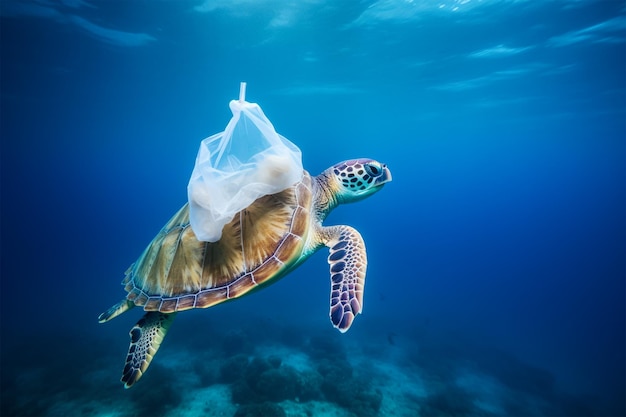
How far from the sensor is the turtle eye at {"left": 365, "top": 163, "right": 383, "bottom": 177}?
352 centimetres

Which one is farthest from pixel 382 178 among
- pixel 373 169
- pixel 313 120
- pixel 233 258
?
pixel 313 120

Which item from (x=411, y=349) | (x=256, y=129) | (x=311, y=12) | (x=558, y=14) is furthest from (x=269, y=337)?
(x=558, y=14)

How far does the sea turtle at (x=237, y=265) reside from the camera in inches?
102

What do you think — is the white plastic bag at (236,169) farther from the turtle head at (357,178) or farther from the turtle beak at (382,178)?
the turtle beak at (382,178)

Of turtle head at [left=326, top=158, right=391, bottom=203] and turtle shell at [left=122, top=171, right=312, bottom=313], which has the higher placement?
turtle head at [left=326, top=158, right=391, bottom=203]

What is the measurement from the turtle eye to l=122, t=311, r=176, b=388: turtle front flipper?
2.91m

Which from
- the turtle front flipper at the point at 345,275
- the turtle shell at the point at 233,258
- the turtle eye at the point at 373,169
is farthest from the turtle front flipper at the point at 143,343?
the turtle eye at the point at 373,169

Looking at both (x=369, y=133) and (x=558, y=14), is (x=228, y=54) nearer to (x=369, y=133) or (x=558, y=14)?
(x=558, y=14)

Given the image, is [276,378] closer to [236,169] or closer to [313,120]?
[236,169]

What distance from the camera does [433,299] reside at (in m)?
28.0

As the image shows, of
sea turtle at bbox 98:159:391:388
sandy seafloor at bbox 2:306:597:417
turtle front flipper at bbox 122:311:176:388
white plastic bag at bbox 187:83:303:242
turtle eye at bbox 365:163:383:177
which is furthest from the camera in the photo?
sandy seafloor at bbox 2:306:597:417

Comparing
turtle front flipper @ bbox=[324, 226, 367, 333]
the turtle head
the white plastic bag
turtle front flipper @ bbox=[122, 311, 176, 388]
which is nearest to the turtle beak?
the turtle head

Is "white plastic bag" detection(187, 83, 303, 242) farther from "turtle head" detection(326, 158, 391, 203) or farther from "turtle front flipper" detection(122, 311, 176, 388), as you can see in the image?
"turtle front flipper" detection(122, 311, 176, 388)

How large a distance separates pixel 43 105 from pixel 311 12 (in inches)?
1017
